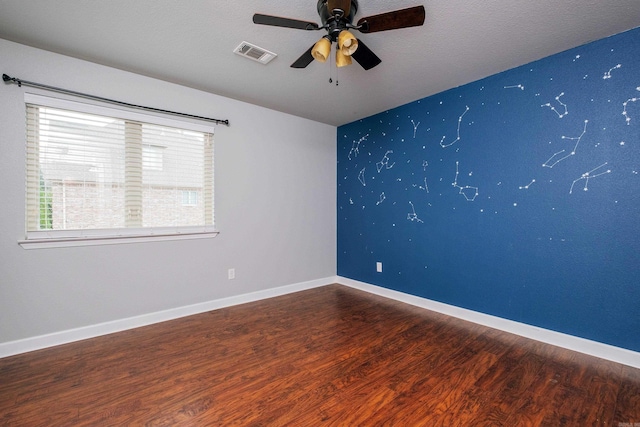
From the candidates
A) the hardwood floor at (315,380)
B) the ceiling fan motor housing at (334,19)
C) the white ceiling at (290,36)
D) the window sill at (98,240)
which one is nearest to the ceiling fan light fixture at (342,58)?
the ceiling fan motor housing at (334,19)

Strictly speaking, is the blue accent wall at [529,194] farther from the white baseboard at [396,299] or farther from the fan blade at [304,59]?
the fan blade at [304,59]

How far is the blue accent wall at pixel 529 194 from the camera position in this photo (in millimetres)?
2102

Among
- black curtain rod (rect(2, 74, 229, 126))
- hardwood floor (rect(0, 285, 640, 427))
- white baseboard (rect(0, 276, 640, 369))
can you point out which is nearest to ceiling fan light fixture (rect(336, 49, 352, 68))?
black curtain rod (rect(2, 74, 229, 126))

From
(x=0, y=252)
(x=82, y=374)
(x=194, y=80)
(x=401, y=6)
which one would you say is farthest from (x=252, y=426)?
(x=194, y=80)

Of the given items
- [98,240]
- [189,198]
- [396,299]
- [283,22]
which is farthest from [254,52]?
[396,299]

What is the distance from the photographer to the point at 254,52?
2342 millimetres

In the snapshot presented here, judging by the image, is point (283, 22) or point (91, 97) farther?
point (91, 97)

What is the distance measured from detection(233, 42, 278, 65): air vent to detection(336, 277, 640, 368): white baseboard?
9.91ft

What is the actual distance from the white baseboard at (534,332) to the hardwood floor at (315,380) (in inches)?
3.4

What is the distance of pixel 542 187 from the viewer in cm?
245

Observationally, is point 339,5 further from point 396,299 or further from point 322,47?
point 396,299

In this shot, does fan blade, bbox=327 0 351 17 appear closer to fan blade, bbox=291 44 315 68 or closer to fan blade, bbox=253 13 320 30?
fan blade, bbox=253 13 320 30

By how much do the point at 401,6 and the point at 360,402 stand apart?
252 cm

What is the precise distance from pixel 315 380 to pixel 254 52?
2590 mm
